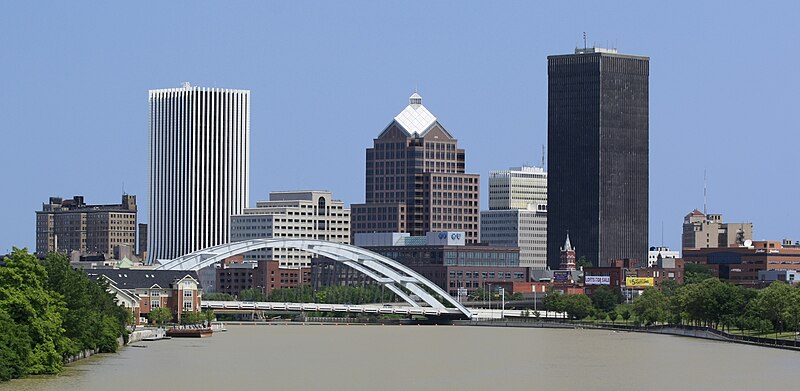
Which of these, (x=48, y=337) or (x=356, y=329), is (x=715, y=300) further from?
(x=48, y=337)

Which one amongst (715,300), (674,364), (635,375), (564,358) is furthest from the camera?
(715,300)

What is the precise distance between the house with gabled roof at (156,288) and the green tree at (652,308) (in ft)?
143

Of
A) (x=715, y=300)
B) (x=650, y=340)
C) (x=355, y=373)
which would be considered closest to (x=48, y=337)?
(x=355, y=373)

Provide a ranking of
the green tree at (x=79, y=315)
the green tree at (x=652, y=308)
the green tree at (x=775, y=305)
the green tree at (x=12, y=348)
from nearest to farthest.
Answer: the green tree at (x=12, y=348) < the green tree at (x=79, y=315) < the green tree at (x=775, y=305) < the green tree at (x=652, y=308)

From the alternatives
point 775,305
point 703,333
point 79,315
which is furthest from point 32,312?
point 703,333

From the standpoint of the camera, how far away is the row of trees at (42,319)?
287ft

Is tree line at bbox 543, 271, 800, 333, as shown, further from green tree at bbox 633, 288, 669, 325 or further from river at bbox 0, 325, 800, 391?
river at bbox 0, 325, 800, 391

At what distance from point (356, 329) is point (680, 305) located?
112 feet

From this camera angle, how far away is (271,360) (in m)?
116

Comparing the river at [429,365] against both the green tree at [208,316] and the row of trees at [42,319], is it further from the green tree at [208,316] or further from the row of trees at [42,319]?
the green tree at [208,316]

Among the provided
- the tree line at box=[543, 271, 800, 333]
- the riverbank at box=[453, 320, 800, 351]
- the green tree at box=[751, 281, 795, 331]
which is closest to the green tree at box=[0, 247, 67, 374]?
the riverbank at box=[453, 320, 800, 351]

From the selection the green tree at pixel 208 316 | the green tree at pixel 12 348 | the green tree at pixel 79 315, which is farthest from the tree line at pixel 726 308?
the green tree at pixel 12 348

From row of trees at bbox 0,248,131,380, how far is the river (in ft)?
3.62

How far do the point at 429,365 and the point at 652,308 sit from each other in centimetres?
8180
